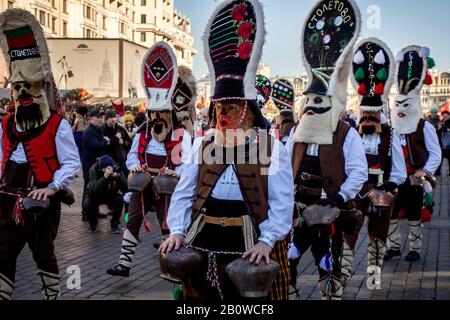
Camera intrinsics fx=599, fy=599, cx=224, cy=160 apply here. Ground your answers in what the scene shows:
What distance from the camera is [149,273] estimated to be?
6656 mm

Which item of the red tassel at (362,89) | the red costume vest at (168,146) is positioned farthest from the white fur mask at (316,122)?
the red costume vest at (168,146)

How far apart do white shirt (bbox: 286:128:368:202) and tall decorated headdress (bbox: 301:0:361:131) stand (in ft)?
0.63

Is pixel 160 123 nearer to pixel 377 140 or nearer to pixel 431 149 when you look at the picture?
pixel 377 140

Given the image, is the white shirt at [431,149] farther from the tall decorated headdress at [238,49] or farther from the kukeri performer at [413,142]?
the tall decorated headdress at [238,49]

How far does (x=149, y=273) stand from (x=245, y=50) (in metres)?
3.67

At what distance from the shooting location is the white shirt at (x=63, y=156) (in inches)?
183

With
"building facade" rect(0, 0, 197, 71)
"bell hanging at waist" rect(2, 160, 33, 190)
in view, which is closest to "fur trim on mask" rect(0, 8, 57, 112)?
"bell hanging at waist" rect(2, 160, 33, 190)

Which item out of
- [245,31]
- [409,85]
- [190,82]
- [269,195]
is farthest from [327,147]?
[190,82]

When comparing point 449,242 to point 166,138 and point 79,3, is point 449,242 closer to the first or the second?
point 166,138

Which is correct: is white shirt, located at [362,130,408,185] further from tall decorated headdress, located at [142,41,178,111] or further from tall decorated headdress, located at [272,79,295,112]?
tall decorated headdress, located at [272,79,295,112]

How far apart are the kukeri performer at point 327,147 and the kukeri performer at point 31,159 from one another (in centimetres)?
189

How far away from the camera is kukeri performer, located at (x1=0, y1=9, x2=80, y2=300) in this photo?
179 inches

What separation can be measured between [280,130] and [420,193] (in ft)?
9.42
